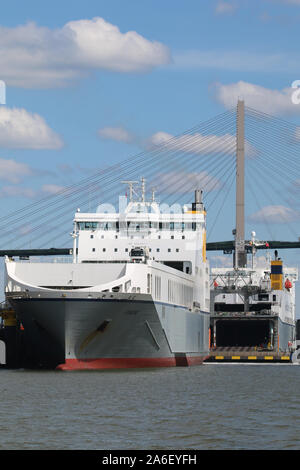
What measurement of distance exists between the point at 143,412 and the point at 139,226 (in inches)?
1162

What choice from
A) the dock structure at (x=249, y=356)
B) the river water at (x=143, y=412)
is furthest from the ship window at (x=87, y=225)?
the dock structure at (x=249, y=356)

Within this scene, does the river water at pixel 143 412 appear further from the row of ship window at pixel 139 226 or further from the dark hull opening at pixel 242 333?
the dark hull opening at pixel 242 333

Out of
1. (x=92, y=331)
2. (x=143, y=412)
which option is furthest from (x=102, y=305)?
(x=143, y=412)

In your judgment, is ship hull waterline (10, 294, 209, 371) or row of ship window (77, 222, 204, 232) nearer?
ship hull waterline (10, 294, 209, 371)

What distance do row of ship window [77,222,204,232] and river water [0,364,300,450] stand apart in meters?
14.1

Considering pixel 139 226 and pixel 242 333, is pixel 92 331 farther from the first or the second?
pixel 242 333

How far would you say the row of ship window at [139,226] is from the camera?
57281 mm

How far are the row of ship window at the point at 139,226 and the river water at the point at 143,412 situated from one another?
1410 cm

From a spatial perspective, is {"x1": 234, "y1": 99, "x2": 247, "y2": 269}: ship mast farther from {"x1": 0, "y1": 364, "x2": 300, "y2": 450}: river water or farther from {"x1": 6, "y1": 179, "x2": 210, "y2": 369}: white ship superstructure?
{"x1": 0, "y1": 364, "x2": 300, "y2": 450}: river water

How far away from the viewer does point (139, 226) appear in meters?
58.2

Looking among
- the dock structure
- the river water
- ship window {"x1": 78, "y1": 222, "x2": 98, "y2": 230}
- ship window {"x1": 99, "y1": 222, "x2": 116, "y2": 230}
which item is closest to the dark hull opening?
the dock structure

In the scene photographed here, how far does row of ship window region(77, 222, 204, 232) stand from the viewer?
5728 centimetres
